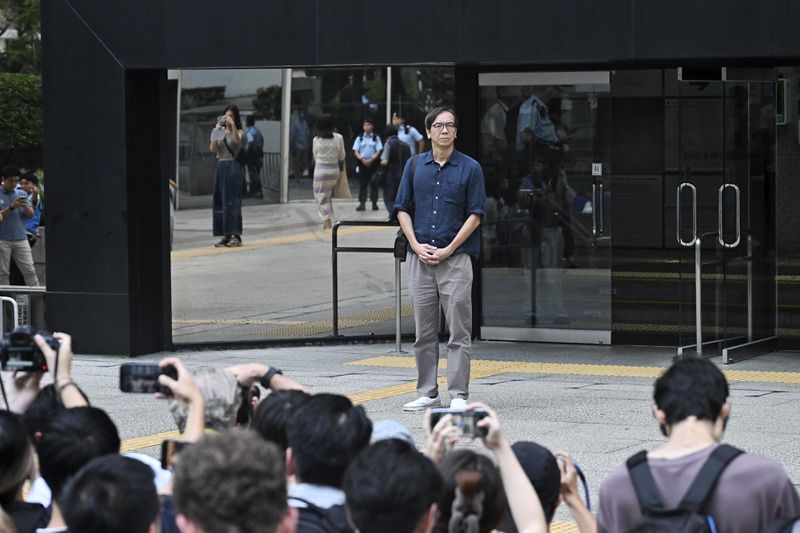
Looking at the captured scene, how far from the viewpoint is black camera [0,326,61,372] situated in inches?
194

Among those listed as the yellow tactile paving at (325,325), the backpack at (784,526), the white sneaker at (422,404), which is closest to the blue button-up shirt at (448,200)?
the white sneaker at (422,404)

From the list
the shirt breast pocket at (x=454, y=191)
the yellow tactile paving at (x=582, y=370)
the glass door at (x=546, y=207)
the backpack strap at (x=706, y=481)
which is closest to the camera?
the backpack strap at (x=706, y=481)

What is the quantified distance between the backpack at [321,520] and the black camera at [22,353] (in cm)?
162

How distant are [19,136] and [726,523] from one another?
2208cm

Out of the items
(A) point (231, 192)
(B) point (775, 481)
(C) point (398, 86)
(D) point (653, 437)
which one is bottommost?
(D) point (653, 437)

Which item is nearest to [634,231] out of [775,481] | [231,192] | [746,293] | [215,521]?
[746,293]

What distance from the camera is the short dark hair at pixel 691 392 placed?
401 centimetres

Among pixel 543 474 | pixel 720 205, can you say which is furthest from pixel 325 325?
pixel 543 474

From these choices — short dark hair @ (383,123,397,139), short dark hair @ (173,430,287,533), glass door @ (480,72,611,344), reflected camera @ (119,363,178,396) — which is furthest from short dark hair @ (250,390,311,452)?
short dark hair @ (383,123,397,139)

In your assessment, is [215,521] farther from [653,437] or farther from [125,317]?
[125,317]

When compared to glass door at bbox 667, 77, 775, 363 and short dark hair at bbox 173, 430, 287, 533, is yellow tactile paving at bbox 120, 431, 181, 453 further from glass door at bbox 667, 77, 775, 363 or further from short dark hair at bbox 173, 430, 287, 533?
short dark hair at bbox 173, 430, 287, 533

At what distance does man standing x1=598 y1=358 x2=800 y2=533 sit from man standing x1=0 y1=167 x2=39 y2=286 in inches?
565

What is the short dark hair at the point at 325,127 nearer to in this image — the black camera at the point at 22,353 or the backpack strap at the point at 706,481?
the black camera at the point at 22,353

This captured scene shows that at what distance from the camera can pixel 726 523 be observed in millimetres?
3770
